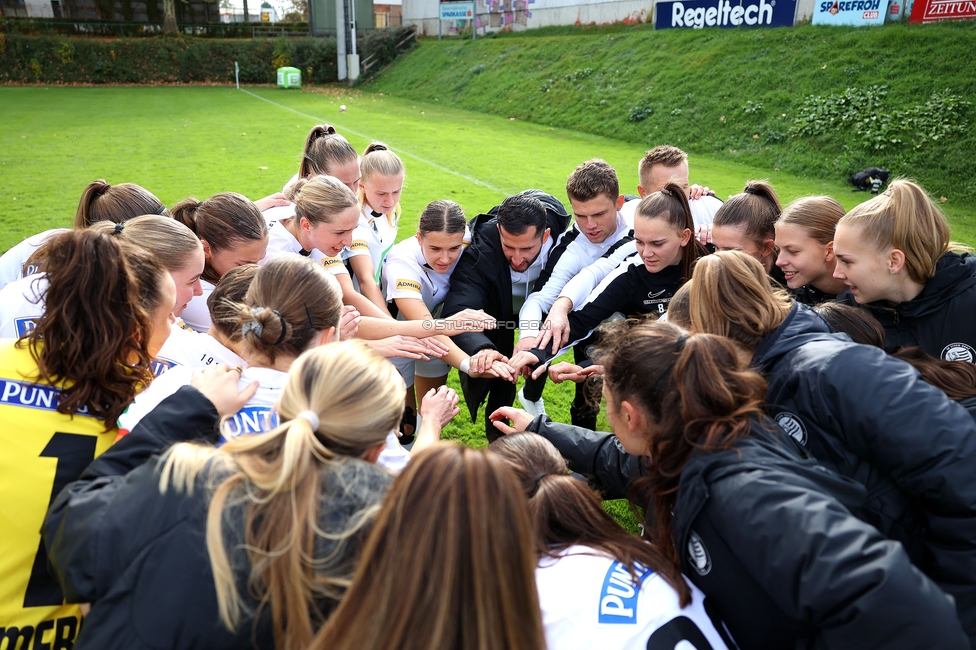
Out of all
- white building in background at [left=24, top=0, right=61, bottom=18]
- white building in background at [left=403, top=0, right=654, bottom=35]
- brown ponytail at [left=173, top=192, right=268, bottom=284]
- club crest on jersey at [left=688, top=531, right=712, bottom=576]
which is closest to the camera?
club crest on jersey at [left=688, top=531, right=712, bottom=576]

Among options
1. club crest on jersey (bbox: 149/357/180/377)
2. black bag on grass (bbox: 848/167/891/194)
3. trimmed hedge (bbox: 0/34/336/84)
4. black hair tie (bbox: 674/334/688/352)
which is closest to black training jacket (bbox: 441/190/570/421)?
club crest on jersey (bbox: 149/357/180/377)

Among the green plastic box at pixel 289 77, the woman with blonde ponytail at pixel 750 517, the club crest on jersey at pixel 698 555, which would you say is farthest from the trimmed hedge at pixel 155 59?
the club crest on jersey at pixel 698 555

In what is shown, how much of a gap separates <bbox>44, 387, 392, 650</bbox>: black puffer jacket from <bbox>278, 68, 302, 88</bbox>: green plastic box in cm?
3755

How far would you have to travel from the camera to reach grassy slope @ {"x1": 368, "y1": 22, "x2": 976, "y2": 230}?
1431 centimetres

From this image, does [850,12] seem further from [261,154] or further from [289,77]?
[289,77]

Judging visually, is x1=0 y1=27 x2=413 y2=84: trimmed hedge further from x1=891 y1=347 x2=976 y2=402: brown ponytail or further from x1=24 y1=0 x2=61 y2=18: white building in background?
x1=891 y1=347 x2=976 y2=402: brown ponytail

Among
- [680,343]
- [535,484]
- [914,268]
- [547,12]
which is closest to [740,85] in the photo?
[547,12]

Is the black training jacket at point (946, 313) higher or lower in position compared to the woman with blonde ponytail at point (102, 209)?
lower

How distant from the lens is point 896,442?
82.3 inches

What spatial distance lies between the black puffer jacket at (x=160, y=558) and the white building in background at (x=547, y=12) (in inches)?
1175

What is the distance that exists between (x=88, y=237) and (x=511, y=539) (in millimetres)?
1921

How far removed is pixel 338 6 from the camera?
34531 mm

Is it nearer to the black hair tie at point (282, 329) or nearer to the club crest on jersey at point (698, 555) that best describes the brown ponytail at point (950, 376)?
the club crest on jersey at point (698, 555)

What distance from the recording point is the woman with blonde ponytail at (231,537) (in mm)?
1595
